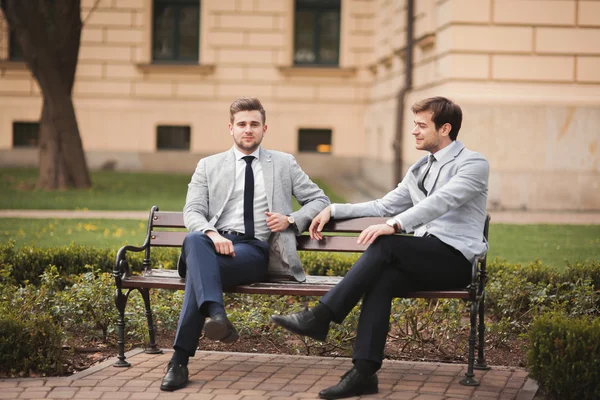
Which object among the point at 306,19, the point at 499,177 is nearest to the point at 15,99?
the point at 306,19

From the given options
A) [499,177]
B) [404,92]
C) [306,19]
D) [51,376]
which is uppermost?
[306,19]

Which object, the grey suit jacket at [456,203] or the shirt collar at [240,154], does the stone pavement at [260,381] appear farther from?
the shirt collar at [240,154]

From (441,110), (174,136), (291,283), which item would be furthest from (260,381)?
(174,136)

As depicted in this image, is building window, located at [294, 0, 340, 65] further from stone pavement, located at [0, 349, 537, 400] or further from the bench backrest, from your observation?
stone pavement, located at [0, 349, 537, 400]

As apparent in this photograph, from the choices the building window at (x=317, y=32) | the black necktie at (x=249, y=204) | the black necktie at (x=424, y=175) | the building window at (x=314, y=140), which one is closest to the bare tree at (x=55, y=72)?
the building window at (x=314, y=140)

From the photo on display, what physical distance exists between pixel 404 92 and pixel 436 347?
11.5 metres

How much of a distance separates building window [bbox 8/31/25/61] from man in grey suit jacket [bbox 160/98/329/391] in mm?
18081

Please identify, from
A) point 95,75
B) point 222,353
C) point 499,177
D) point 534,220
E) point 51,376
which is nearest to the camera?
point 51,376

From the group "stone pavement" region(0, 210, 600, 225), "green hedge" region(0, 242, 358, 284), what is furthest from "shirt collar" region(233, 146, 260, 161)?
"stone pavement" region(0, 210, 600, 225)

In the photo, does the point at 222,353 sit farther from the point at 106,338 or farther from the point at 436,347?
the point at 436,347

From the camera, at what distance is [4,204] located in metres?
14.7

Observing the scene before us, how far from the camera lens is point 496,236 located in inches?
449

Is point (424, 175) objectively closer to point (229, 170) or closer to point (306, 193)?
point (306, 193)

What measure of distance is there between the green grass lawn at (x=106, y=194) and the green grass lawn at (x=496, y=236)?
2134 millimetres
